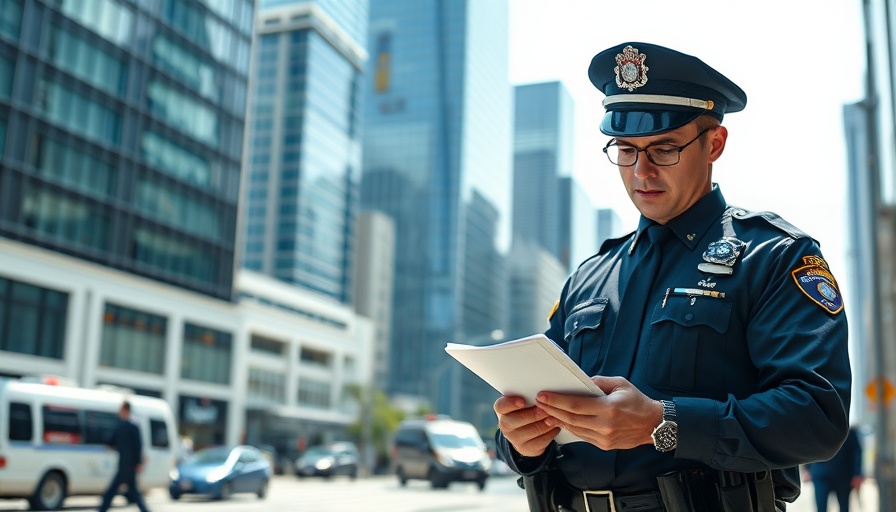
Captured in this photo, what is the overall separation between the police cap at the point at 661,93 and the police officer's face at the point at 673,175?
0.10ft

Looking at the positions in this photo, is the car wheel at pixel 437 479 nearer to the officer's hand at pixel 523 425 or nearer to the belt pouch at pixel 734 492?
the officer's hand at pixel 523 425

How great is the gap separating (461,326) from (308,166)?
142ft

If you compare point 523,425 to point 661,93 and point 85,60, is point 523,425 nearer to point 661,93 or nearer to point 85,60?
point 661,93

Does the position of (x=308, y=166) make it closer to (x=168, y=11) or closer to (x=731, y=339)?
(x=168, y=11)

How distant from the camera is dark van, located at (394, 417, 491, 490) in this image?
28.0 m

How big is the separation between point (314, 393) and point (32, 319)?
35.8m

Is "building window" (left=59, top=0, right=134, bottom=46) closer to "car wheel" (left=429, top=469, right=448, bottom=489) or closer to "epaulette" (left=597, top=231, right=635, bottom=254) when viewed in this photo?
"car wheel" (left=429, top=469, right=448, bottom=489)

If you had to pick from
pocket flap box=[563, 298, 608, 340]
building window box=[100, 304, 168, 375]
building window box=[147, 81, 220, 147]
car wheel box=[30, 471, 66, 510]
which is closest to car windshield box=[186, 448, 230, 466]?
car wheel box=[30, 471, 66, 510]

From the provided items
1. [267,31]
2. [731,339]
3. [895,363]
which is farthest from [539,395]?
[267,31]

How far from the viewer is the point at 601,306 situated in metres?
2.33

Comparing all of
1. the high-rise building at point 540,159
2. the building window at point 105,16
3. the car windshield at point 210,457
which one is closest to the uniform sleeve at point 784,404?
the car windshield at point 210,457

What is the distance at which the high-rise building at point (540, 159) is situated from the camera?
14738cm

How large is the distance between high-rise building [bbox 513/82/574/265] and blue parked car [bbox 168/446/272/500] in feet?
405

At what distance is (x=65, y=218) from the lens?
119 ft
